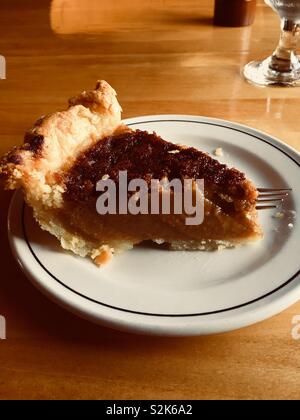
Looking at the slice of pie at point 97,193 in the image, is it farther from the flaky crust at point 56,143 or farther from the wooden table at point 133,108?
the wooden table at point 133,108

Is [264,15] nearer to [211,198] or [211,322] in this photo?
[211,198]

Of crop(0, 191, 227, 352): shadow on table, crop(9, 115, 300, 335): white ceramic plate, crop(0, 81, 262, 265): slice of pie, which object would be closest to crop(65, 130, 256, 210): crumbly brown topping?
crop(0, 81, 262, 265): slice of pie

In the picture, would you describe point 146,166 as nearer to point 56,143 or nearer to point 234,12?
point 56,143

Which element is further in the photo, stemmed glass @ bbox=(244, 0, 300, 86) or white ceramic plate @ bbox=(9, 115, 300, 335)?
stemmed glass @ bbox=(244, 0, 300, 86)

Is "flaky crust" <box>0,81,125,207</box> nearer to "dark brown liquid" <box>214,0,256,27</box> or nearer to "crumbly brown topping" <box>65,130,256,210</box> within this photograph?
"crumbly brown topping" <box>65,130,256,210</box>

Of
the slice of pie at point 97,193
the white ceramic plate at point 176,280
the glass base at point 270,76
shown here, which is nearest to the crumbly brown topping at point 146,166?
the slice of pie at point 97,193

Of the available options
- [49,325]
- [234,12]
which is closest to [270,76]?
[234,12]
